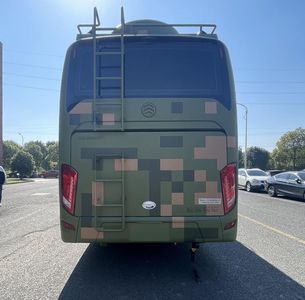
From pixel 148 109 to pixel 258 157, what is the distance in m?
91.2

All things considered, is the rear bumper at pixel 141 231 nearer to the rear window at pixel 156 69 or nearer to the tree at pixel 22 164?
the rear window at pixel 156 69

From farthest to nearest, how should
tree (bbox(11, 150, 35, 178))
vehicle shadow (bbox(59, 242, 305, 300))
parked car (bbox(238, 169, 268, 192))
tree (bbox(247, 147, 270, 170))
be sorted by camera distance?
tree (bbox(247, 147, 270, 170)) < tree (bbox(11, 150, 35, 178)) < parked car (bbox(238, 169, 268, 192)) < vehicle shadow (bbox(59, 242, 305, 300))

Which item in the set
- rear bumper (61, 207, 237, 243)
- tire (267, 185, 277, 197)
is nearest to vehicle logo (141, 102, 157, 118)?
rear bumper (61, 207, 237, 243)

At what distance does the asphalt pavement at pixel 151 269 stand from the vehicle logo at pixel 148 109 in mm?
2239

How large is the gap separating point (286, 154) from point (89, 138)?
6720cm

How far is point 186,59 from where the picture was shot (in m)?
4.97

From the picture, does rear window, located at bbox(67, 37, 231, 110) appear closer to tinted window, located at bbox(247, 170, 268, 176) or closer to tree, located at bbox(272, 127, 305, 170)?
tinted window, located at bbox(247, 170, 268, 176)

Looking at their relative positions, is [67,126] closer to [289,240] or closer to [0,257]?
[0,257]

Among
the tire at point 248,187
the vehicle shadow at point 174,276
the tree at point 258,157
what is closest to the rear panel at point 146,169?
the vehicle shadow at point 174,276

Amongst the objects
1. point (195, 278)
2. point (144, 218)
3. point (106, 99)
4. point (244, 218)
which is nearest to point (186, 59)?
point (106, 99)

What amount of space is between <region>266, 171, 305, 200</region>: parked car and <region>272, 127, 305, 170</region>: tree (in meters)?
49.7

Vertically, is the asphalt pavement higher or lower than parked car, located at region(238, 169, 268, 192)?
lower

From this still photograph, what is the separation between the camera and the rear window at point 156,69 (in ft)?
15.8

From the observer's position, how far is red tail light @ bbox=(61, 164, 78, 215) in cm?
465
